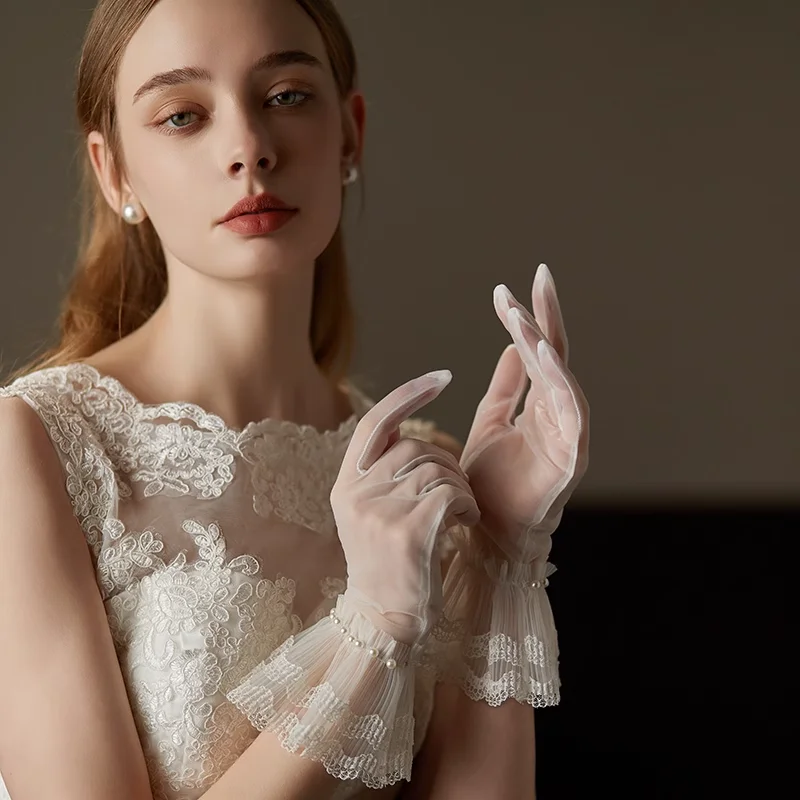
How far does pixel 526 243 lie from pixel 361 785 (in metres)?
1.39

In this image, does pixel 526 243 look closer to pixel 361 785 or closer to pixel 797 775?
pixel 797 775

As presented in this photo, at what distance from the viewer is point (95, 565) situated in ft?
4.38

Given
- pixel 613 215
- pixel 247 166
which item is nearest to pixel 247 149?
pixel 247 166

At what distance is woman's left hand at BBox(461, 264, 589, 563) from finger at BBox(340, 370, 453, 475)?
95 millimetres

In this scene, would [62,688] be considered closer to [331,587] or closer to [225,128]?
[331,587]

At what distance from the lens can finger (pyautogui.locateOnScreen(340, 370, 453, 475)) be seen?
1.20m

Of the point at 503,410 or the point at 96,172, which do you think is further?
the point at 96,172

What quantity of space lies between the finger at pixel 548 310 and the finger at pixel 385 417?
0.44 feet

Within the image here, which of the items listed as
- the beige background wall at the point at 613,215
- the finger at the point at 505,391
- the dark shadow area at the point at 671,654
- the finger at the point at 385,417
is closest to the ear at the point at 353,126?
the finger at the point at 505,391

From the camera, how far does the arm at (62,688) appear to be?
1.21 meters

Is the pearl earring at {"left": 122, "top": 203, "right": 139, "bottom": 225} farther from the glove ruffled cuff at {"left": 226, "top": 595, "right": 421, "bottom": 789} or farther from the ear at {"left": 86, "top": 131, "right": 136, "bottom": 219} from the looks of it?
the glove ruffled cuff at {"left": 226, "top": 595, "right": 421, "bottom": 789}

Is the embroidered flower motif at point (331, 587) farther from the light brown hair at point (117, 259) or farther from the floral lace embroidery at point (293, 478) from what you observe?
the light brown hair at point (117, 259)

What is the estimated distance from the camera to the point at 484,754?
4.57 feet

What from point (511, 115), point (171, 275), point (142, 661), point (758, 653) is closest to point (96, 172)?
point (171, 275)
